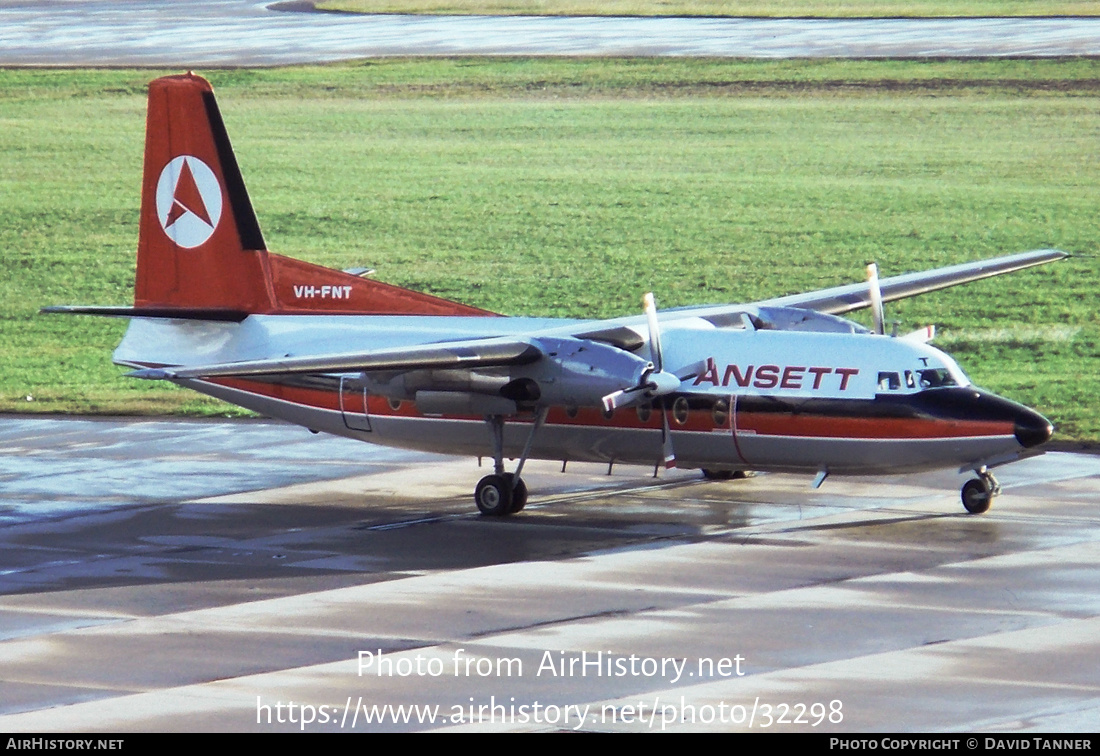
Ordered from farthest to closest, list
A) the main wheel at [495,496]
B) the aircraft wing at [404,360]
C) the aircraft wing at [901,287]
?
the aircraft wing at [901,287] → the main wheel at [495,496] → the aircraft wing at [404,360]

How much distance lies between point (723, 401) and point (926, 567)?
4.11 meters

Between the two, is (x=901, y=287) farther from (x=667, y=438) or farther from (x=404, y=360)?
(x=404, y=360)

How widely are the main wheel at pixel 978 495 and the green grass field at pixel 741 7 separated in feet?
186

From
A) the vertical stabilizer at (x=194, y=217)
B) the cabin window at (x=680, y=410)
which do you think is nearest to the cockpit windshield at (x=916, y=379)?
the cabin window at (x=680, y=410)

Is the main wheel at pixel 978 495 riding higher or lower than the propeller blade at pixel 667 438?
lower

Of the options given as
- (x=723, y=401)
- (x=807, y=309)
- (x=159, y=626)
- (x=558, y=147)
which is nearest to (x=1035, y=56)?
(x=558, y=147)

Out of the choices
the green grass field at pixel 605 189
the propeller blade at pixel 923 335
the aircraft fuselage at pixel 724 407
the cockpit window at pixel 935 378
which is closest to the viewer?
the aircraft fuselage at pixel 724 407

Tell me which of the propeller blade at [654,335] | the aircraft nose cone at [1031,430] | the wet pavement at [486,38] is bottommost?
the aircraft nose cone at [1031,430]

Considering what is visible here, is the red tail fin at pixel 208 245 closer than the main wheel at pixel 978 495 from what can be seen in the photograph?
No

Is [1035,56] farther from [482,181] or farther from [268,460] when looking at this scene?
[268,460]

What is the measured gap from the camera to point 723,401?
83.4 feet

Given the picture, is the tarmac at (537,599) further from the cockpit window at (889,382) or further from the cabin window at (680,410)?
the cockpit window at (889,382)

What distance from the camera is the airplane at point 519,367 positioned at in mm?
24797

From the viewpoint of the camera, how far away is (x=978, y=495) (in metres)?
25.5
